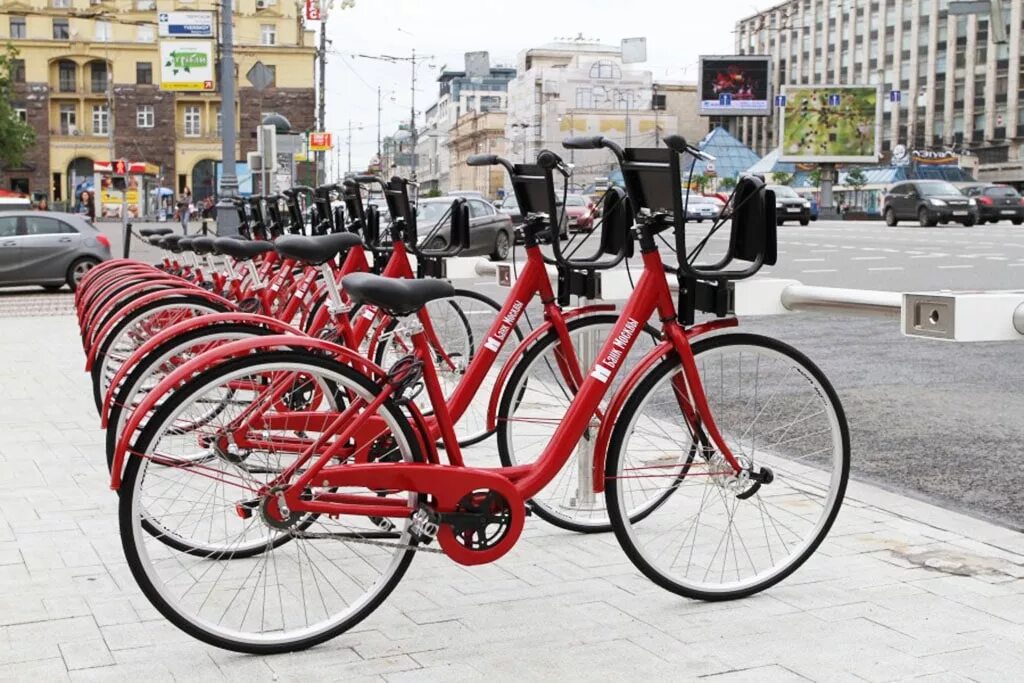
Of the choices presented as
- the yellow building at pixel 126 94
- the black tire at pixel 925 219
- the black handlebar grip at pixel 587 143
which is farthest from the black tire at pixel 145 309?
the yellow building at pixel 126 94

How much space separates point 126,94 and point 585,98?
39112 mm

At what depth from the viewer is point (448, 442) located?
3971mm

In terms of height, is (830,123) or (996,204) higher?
(830,123)

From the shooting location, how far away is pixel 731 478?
4.33 meters

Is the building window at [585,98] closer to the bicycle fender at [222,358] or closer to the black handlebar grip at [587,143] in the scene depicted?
the black handlebar grip at [587,143]

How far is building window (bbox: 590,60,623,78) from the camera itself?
375ft

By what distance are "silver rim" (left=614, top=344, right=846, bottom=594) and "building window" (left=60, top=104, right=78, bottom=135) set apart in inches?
3654

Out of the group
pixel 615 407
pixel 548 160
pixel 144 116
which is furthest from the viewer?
pixel 144 116

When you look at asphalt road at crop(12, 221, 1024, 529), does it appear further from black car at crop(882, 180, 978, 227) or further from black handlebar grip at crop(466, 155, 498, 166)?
black car at crop(882, 180, 978, 227)

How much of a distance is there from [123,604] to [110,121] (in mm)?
88923

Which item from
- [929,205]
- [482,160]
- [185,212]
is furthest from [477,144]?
[482,160]

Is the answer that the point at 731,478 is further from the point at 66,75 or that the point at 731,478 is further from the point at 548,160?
the point at 66,75

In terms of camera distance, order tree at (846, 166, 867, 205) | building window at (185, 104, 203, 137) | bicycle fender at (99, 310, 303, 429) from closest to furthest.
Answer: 1. bicycle fender at (99, 310, 303, 429)
2. tree at (846, 166, 867, 205)
3. building window at (185, 104, 203, 137)

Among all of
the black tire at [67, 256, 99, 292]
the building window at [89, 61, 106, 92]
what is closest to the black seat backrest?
the black tire at [67, 256, 99, 292]
